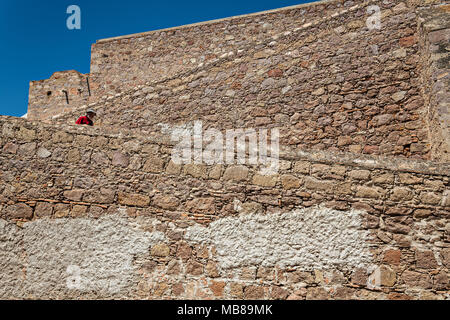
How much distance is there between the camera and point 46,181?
356cm

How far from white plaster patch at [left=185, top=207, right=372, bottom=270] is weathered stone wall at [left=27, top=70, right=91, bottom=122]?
369 inches

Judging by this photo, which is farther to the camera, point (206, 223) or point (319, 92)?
point (319, 92)

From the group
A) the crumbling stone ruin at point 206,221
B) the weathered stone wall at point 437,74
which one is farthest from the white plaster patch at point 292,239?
the weathered stone wall at point 437,74

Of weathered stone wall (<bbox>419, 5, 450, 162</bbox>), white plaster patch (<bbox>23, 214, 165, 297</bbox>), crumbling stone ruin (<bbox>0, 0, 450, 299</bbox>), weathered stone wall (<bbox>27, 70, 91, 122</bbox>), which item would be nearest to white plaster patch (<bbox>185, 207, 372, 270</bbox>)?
crumbling stone ruin (<bbox>0, 0, 450, 299</bbox>)

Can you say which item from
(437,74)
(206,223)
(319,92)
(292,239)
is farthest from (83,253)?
(437,74)

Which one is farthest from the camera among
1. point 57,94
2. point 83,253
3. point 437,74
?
point 57,94

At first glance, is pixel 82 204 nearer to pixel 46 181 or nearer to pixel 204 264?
pixel 46 181

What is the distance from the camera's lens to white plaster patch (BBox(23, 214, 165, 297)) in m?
3.30

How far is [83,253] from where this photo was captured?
337 centimetres

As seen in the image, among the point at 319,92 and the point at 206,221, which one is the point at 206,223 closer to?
the point at 206,221

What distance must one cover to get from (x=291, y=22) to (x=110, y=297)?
8.51m

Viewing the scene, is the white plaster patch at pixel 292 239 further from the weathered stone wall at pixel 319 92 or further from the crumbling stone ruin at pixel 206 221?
the weathered stone wall at pixel 319 92

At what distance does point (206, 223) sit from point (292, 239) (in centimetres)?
85
